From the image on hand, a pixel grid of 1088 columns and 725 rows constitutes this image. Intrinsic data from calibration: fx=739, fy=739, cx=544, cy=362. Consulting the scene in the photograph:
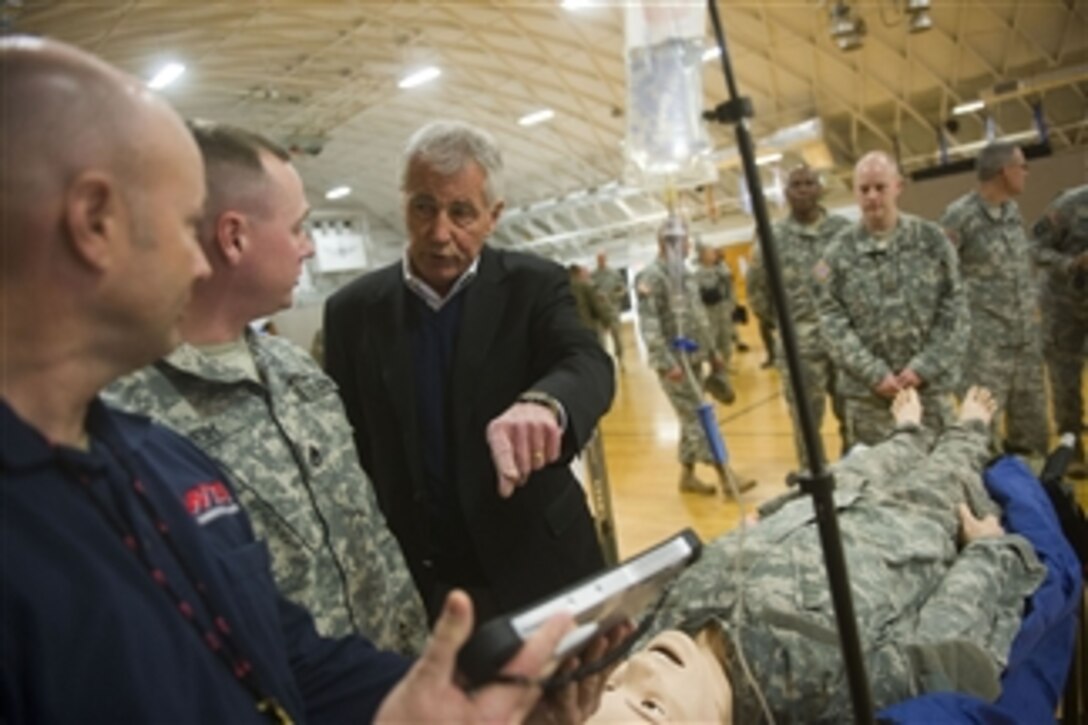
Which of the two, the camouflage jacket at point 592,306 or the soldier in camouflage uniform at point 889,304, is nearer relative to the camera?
the soldier in camouflage uniform at point 889,304

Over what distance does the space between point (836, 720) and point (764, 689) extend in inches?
6.1

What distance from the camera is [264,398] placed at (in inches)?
47.3

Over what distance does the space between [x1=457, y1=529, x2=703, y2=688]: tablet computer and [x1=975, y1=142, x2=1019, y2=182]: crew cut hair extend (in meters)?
3.73

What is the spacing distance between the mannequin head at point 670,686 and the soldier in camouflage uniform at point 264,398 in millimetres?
494

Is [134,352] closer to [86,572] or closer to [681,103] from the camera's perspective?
[86,572]

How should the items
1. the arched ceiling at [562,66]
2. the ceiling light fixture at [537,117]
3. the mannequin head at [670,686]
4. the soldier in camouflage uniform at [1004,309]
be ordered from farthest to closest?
the ceiling light fixture at [537,117] → the arched ceiling at [562,66] → the soldier in camouflage uniform at [1004,309] → the mannequin head at [670,686]

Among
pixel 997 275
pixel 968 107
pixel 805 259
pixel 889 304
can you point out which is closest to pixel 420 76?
pixel 968 107

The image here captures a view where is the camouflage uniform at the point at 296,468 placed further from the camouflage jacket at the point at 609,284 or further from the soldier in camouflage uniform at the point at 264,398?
the camouflage jacket at the point at 609,284

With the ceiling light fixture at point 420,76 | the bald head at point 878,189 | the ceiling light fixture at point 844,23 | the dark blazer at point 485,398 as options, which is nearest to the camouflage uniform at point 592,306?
the ceiling light fixture at point 844,23

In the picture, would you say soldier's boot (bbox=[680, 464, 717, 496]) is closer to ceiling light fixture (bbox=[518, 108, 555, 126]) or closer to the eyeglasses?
the eyeglasses

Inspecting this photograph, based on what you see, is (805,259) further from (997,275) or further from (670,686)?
(670,686)

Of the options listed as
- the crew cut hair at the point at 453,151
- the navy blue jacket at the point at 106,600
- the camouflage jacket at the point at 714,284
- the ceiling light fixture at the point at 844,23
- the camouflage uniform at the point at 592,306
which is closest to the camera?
the navy blue jacket at the point at 106,600

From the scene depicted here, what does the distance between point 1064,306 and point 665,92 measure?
4034 mm

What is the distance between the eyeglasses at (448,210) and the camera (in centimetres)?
146
